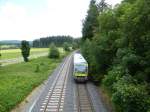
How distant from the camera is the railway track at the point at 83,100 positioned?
26028 millimetres

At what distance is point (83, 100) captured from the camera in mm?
29703

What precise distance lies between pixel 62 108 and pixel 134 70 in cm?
729

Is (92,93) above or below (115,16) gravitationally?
below

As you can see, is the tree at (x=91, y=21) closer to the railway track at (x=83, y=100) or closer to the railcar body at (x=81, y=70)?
the railcar body at (x=81, y=70)

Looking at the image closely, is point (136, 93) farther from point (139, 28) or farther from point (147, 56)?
point (139, 28)

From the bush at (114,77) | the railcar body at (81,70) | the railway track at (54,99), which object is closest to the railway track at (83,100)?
the railway track at (54,99)

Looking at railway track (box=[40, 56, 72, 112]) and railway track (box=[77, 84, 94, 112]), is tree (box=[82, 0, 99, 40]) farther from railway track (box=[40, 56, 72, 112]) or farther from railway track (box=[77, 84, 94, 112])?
railway track (box=[77, 84, 94, 112])

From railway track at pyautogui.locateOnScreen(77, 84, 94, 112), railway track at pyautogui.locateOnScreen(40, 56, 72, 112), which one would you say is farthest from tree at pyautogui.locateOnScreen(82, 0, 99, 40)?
railway track at pyautogui.locateOnScreen(77, 84, 94, 112)

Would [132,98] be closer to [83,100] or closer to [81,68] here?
[83,100]

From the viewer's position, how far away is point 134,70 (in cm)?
2509

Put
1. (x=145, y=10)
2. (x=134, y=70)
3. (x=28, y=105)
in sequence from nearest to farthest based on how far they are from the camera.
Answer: (x=145, y=10)
(x=134, y=70)
(x=28, y=105)

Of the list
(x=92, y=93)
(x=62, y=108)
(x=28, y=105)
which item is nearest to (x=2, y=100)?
(x=28, y=105)

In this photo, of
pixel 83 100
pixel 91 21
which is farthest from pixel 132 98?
pixel 91 21

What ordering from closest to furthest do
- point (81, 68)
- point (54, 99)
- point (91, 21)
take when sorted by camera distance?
point (54, 99) < point (81, 68) < point (91, 21)
